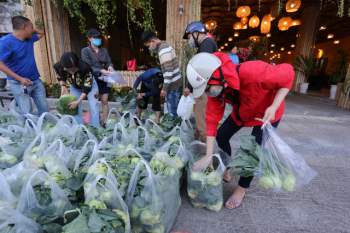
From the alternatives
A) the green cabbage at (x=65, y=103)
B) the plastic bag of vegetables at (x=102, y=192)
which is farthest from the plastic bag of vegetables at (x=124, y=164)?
the green cabbage at (x=65, y=103)

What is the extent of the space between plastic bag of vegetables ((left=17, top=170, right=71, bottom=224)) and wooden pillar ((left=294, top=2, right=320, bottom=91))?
9.28 meters

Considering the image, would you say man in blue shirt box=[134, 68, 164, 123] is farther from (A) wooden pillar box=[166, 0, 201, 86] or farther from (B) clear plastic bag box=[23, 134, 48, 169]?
(B) clear plastic bag box=[23, 134, 48, 169]

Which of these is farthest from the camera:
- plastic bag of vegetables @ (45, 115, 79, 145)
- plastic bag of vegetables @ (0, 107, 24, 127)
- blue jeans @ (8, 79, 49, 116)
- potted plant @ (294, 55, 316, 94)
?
potted plant @ (294, 55, 316, 94)

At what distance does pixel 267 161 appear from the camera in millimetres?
1554

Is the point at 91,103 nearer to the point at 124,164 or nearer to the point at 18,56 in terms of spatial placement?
the point at 18,56

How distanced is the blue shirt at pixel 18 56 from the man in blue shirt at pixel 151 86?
1.50m

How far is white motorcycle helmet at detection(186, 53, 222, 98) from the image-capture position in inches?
54.2

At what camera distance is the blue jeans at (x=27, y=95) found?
118 inches

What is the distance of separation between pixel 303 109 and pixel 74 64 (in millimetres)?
5729

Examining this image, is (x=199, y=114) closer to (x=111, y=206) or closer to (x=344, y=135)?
(x=111, y=206)

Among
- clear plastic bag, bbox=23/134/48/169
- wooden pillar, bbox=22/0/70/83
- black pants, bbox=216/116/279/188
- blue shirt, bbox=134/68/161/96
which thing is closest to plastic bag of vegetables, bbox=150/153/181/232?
black pants, bbox=216/116/279/188

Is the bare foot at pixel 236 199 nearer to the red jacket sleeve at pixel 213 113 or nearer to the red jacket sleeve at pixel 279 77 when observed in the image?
the red jacket sleeve at pixel 213 113

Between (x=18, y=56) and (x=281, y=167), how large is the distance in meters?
3.41

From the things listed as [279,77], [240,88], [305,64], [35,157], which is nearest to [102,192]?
[35,157]
